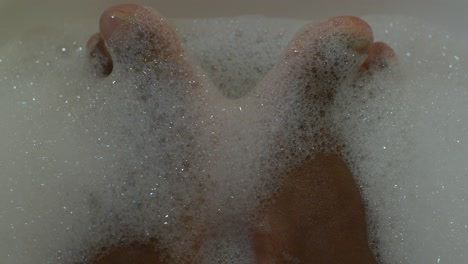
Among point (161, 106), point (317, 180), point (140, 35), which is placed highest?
point (140, 35)

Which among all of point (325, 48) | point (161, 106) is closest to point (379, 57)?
point (325, 48)

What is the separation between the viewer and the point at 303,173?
105 centimetres

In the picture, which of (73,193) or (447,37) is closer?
(73,193)

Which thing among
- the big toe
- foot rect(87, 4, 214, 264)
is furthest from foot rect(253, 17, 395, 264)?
foot rect(87, 4, 214, 264)

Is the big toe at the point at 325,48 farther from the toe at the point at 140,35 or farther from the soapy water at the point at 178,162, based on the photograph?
the toe at the point at 140,35

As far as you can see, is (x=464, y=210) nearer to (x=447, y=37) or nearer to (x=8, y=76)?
(x=447, y=37)

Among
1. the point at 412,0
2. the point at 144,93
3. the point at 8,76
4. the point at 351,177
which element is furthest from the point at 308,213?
the point at 8,76

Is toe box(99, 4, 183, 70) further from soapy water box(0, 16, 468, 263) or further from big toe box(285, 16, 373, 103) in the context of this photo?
big toe box(285, 16, 373, 103)

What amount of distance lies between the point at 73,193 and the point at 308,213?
40 centimetres

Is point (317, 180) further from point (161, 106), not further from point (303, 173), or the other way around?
point (161, 106)

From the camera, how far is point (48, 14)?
1136 mm

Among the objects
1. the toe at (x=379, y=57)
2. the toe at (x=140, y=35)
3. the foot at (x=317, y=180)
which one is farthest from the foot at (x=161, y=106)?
the toe at (x=379, y=57)

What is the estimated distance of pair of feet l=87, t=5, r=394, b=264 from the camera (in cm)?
102

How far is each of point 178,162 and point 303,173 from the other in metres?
0.21
